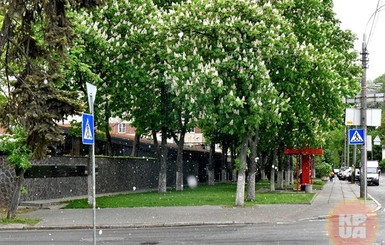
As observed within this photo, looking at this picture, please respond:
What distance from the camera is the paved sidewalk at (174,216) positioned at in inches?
738

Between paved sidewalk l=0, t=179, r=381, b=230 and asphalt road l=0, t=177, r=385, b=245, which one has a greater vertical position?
asphalt road l=0, t=177, r=385, b=245

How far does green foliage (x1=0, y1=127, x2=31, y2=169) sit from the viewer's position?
2019 centimetres

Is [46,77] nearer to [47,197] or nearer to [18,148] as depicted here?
[18,148]

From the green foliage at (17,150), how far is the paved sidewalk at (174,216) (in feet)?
6.83

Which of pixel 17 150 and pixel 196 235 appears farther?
pixel 17 150

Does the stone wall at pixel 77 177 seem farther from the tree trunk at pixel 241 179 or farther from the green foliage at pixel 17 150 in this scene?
the tree trunk at pixel 241 179

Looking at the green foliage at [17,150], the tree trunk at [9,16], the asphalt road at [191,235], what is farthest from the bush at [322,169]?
the tree trunk at [9,16]

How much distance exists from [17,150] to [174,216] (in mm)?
5881

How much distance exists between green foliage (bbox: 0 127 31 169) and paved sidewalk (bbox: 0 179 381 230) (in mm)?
2082

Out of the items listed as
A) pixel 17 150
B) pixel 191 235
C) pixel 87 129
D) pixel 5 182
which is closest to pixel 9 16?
pixel 87 129

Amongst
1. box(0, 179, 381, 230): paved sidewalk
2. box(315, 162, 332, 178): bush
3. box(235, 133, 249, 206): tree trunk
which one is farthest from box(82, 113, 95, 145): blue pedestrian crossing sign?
box(315, 162, 332, 178): bush

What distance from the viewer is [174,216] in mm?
20766

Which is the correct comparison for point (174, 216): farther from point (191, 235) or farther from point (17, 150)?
point (17, 150)

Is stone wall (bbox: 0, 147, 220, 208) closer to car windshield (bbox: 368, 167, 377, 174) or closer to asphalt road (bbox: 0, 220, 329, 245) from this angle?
asphalt road (bbox: 0, 220, 329, 245)
